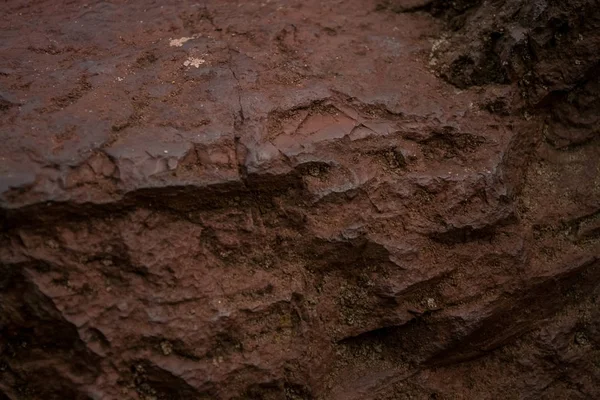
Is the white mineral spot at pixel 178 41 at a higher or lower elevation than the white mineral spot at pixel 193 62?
higher

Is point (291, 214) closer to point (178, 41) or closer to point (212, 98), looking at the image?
point (212, 98)

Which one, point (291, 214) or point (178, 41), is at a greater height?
point (178, 41)

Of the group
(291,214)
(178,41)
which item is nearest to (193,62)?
(178,41)

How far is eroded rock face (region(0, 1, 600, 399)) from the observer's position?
192cm

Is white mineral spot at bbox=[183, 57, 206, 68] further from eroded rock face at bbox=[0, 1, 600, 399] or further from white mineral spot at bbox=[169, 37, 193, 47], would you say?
white mineral spot at bbox=[169, 37, 193, 47]

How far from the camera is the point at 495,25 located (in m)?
2.36

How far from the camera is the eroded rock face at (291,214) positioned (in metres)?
1.92

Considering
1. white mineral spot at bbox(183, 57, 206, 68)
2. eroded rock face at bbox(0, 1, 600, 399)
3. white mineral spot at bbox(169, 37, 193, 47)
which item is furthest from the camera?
white mineral spot at bbox(169, 37, 193, 47)

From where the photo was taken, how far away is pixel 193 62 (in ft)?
7.65

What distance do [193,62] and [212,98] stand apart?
9.5 inches

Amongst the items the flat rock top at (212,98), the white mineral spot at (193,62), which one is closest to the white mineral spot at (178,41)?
the flat rock top at (212,98)

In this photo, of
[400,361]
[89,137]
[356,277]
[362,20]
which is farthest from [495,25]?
[89,137]

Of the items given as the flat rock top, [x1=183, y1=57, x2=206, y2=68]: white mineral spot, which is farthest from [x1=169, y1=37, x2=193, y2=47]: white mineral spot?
[x1=183, y1=57, x2=206, y2=68]: white mineral spot

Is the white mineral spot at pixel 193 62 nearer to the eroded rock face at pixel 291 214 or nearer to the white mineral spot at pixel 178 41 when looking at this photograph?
the eroded rock face at pixel 291 214
